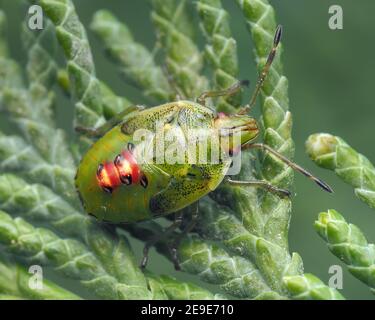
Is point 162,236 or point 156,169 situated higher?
point 156,169

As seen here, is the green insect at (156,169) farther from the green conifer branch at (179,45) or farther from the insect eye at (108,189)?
the green conifer branch at (179,45)

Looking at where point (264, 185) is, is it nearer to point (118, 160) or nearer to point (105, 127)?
point (118, 160)

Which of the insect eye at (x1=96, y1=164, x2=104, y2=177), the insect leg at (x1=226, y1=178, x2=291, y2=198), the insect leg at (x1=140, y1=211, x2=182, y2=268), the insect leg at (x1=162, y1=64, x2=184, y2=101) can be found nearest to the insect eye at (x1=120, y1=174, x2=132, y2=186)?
the insect eye at (x1=96, y1=164, x2=104, y2=177)

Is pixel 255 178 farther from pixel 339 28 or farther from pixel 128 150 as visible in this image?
pixel 339 28

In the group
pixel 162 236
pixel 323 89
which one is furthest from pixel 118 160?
pixel 323 89

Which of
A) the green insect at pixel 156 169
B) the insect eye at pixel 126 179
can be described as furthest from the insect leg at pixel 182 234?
the insect eye at pixel 126 179

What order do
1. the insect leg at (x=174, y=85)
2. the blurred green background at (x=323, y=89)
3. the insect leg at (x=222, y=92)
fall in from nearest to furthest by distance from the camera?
the insect leg at (x=222, y=92) → the insect leg at (x=174, y=85) → the blurred green background at (x=323, y=89)
